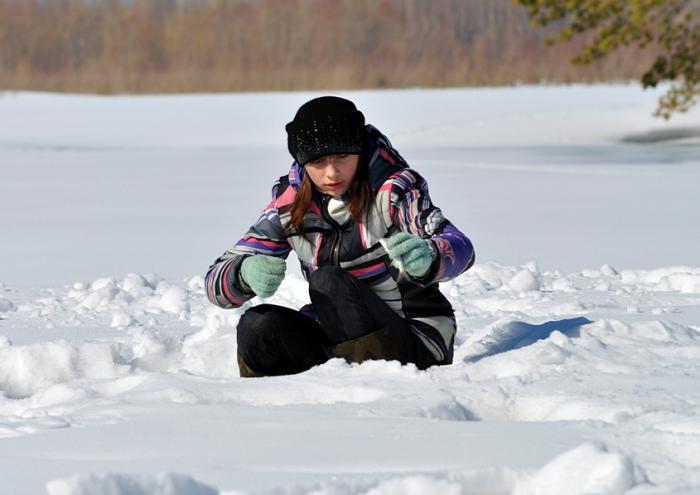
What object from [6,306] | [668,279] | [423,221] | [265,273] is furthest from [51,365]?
[668,279]

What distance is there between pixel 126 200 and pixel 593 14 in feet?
22.8

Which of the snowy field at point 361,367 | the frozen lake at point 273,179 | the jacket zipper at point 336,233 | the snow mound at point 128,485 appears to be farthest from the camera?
the frozen lake at point 273,179

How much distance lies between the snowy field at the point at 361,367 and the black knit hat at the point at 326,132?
59cm

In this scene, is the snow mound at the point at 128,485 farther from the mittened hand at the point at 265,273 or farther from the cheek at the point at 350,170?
the cheek at the point at 350,170

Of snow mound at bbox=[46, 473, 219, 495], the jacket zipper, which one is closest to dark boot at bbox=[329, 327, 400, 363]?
the jacket zipper

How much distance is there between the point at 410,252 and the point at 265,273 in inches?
16.2

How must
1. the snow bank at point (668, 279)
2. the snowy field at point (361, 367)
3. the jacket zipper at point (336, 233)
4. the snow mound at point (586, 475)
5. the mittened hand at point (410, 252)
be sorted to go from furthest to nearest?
the snow bank at point (668, 279) < the jacket zipper at point (336, 233) < the mittened hand at point (410, 252) < the snowy field at point (361, 367) < the snow mound at point (586, 475)

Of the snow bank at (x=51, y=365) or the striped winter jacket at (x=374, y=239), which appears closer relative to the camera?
the striped winter jacket at (x=374, y=239)

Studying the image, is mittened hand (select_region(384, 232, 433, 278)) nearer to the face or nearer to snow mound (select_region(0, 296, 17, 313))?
the face

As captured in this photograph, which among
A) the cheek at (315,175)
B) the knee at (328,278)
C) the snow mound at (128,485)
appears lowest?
the snow mound at (128,485)

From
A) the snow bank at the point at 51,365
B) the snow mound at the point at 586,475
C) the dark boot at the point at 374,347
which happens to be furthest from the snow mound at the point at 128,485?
the snow bank at the point at 51,365

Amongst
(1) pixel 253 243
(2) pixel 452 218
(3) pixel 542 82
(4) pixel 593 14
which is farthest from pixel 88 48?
(1) pixel 253 243

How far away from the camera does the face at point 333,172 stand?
3.35 m

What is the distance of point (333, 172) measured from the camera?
3.34 m
